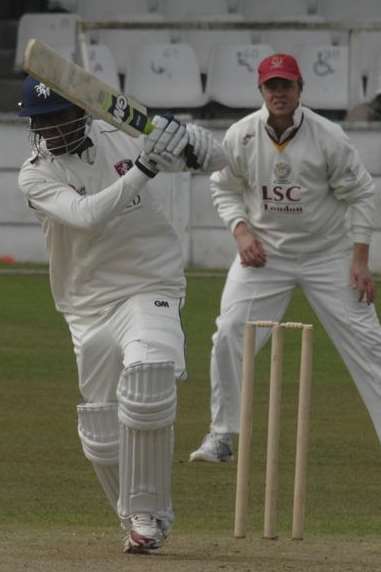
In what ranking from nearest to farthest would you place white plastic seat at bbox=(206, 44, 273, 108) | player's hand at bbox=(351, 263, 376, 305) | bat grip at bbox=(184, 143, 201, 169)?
bat grip at bbox=(184, 143, 201, 169) < player's hand at bbox=(351, 263, 376, 305) < white plastic seat at bbox=(206, 44, 273, 108)

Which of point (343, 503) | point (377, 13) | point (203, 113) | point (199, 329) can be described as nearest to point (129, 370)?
point (343, 503)

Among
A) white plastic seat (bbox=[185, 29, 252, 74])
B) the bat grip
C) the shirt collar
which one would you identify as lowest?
the bat grip

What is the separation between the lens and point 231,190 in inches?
285

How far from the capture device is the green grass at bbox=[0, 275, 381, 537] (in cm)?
598

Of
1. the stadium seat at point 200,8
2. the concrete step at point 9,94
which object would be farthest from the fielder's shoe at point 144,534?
the stadium seat at point 200,8

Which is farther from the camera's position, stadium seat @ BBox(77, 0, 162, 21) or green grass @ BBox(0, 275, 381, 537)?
stadium seat @ BBox(77, 0, 162, 21)

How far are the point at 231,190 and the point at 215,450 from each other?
1.08 meters

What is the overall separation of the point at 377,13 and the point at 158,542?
14999 mm

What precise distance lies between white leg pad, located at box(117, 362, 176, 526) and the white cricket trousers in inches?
82.2

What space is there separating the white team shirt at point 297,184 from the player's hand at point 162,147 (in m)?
2.23

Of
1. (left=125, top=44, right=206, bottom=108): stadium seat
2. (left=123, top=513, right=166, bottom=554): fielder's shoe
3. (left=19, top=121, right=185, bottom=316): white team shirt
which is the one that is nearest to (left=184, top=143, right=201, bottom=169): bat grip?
(left=19, top=121, right=185, bottom=316): white team shirt

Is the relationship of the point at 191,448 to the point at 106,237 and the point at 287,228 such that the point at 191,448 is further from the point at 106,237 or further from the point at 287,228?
the point at 106,237

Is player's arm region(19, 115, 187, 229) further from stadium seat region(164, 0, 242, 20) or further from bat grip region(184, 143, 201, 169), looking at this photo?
stadium seat region(164, 0, 242, 20)

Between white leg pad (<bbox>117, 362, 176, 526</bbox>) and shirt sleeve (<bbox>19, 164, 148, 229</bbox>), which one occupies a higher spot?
shirt sleeve (<bbox>19, 164, 148, 229</bbox>)
